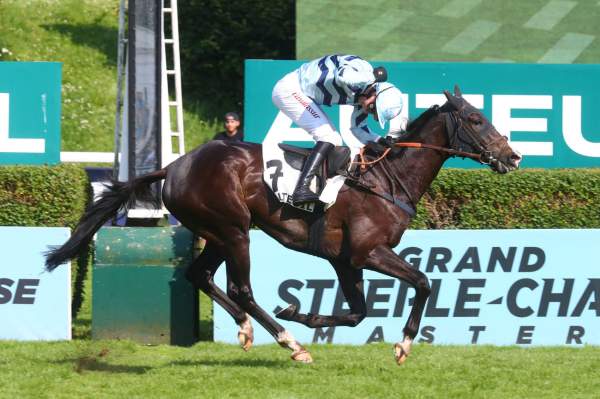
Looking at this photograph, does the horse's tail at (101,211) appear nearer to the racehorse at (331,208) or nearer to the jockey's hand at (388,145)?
the racehorse at (331,208)

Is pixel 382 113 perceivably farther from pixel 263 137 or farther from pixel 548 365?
pixel 263 137

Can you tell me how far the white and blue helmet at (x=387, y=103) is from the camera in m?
6.59

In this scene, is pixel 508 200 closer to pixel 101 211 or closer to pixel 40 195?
pixel 101 211

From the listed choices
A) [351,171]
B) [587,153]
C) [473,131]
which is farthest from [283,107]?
[587,153]

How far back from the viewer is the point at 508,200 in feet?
28.5

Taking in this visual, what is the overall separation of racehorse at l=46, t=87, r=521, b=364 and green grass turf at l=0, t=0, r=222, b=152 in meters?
9.46

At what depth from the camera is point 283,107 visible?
23.1ft

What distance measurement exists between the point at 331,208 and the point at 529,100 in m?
4.05

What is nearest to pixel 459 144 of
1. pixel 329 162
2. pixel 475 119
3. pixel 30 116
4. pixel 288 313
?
pixel 475 119

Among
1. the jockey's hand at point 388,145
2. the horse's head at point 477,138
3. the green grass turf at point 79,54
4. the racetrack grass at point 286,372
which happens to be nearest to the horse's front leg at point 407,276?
the racetrack grass at point 286,372

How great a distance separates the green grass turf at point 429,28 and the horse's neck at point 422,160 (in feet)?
25.1

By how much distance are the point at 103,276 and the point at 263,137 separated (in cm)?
254

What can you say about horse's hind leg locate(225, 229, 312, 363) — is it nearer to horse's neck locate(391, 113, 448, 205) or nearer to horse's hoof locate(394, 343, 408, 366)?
horse's hoof locate(394, 343, 408, 366)

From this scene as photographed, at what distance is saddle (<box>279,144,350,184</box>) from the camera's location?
6.73 metres
